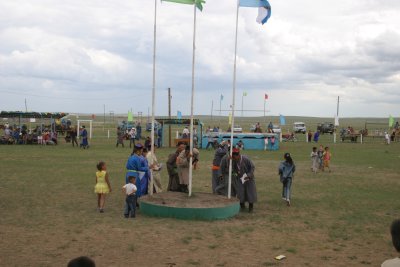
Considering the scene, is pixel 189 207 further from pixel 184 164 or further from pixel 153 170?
Answer: pixel 184 164

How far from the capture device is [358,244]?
28.0ft

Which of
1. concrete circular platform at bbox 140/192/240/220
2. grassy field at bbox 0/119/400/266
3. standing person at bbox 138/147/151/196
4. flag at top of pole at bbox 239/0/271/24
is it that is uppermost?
flag at top of pole at bbox 239/0/271/24

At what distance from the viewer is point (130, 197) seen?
33.4ft

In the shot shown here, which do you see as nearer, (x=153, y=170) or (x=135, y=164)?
(x=135, y=164)

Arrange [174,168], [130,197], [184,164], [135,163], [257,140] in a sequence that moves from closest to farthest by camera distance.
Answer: [130,197] < [135,163] < [184,164] < [174,168] < [257,140]

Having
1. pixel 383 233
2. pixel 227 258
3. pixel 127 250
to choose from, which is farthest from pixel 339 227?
pixel 127 250

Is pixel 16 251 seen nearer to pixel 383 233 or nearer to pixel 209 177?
pixel 383 233

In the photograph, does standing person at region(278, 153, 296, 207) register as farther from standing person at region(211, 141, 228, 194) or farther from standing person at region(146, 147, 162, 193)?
standing person at region(146, 147, 162, 193)

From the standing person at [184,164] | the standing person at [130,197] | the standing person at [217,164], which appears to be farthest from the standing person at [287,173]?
the standing person at [130,197]

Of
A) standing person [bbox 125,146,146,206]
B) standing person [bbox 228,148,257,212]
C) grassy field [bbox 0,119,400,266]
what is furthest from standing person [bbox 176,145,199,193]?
grassy field [bbox 0,119,400,266]

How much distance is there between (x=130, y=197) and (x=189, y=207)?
1.36 meters

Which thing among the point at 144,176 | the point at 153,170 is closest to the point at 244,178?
the point at 153,170

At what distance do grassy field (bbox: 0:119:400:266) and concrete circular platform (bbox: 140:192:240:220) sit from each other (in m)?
0.22

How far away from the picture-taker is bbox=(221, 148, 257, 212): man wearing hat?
1137 cm
